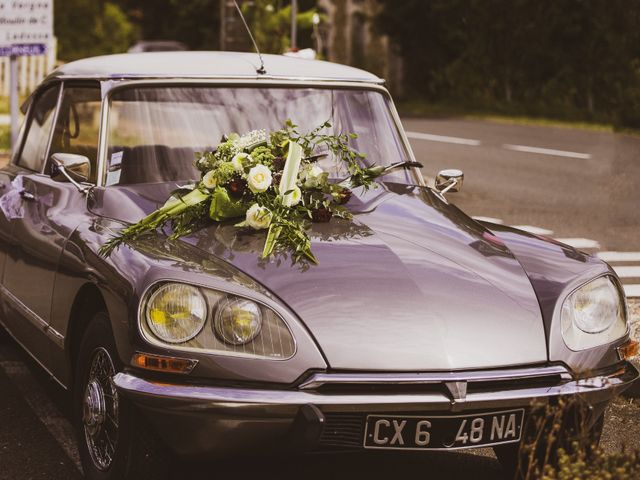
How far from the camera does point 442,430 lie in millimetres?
4008

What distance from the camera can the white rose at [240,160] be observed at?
491cm

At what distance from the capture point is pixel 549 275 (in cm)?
454

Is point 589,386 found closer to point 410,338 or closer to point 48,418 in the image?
point 410,338

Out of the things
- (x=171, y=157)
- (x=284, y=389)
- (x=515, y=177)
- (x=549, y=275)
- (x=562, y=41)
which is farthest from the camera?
(x=562, y=41)

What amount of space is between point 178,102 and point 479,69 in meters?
30.5

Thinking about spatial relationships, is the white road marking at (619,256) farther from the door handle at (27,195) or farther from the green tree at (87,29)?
the green tree at (87,29)

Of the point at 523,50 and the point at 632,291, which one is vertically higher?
the point at 632,291

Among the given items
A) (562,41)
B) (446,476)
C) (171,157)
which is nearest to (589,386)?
(446,476)

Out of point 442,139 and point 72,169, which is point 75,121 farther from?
point 442,139

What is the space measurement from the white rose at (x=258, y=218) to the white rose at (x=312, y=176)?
0.32m

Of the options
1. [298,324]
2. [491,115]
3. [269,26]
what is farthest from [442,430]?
[491,115]

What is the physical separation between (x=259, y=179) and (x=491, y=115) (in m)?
26.0

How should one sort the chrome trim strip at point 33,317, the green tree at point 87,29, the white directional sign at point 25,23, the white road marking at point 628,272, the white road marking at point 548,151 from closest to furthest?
the chrome trim strip at point 33,317 < the white road marking at point 628,272 < the white directional sign at point 25,23 < the white road marking at point 548,151 < the green tree at point 87,29

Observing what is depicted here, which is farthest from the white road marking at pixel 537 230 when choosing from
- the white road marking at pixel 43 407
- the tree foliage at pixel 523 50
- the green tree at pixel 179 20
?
the green tree at pixel 179 20
